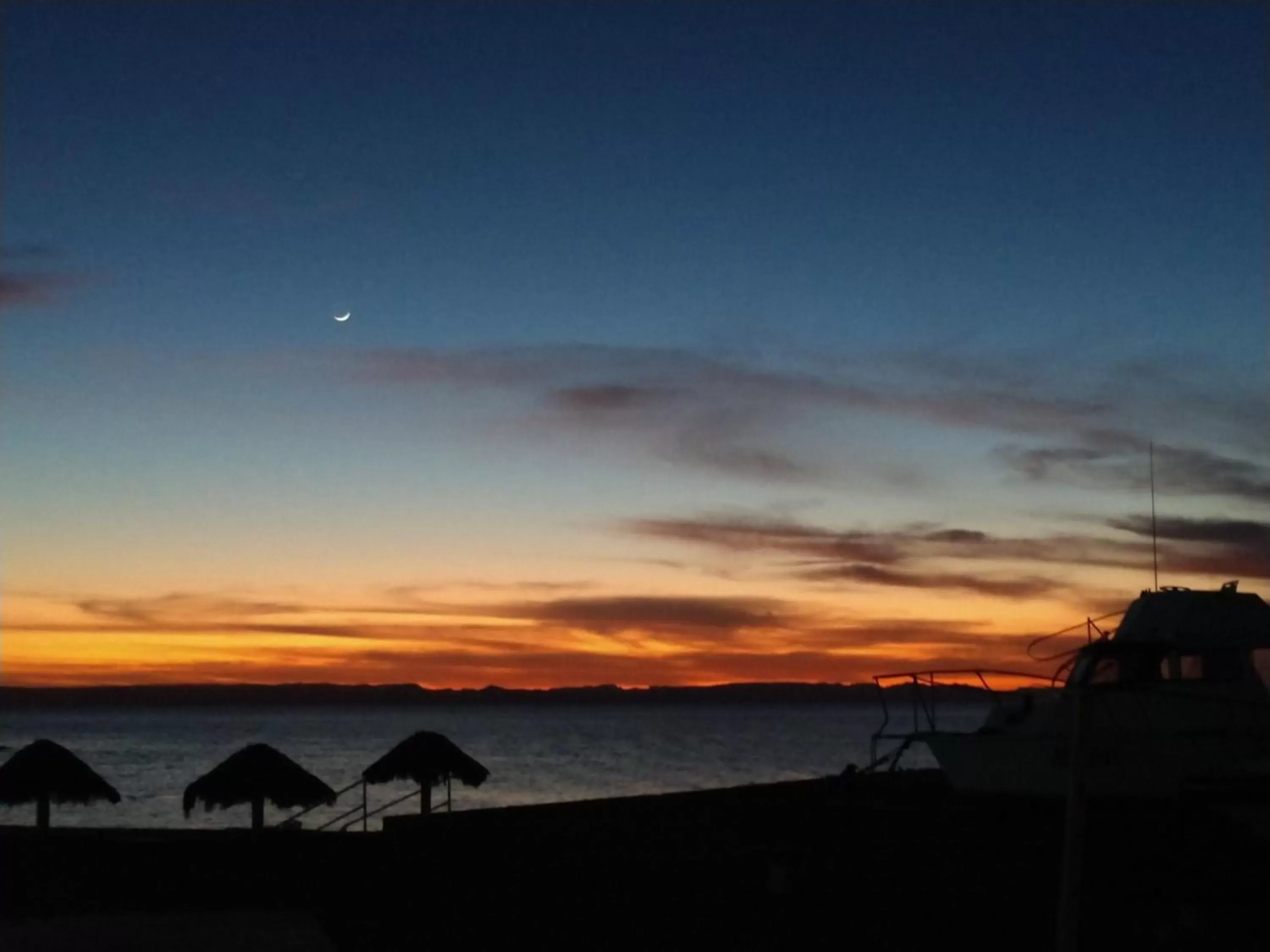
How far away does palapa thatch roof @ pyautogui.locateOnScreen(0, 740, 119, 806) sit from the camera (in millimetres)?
26578

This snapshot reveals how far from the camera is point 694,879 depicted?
49.7ft

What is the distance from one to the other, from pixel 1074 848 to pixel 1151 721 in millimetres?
8417

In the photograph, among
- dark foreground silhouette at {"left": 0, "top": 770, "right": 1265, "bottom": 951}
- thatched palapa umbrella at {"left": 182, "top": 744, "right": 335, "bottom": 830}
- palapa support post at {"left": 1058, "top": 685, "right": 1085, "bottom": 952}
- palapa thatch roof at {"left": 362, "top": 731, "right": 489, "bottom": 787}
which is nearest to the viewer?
palapa support post at {"left": 1058, "top": 685, "right": 1085, "bottom": 952}

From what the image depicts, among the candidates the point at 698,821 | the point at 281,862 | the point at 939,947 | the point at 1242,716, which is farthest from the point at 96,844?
the point at 1242,716

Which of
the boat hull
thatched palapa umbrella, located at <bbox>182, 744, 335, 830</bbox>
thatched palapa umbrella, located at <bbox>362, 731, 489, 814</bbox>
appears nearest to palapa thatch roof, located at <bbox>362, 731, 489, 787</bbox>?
thatched palapa umbrella, located at <bbox>362, 731, 489, 814</bbox>

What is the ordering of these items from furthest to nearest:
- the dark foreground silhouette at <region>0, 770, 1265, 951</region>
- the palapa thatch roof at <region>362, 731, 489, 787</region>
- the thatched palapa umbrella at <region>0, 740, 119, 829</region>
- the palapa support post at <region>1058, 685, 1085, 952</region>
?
the palapa thatch roof at <region>362, 731, 489, 787</region>
the thatched palapa umbrella at <region>0, 740, 119, 829</region>
the dark foreground silhouette at <region>0, 770, 1265, 951</region>
the palapa support post at <region>1058, 685, 1085, 952</region>

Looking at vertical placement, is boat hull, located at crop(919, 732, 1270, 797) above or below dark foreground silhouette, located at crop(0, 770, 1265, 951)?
above

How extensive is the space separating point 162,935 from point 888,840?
7582mm

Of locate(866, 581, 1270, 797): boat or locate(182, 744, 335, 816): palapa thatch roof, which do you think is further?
locate(182, 744, 335, 816): palapa thatch roof

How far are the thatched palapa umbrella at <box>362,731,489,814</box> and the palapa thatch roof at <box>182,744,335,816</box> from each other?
1574mm

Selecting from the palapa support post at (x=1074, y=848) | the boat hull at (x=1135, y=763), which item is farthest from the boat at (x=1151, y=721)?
the palapa support post at (x=1074, y=848)

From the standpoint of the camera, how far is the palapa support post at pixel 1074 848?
11.5 metres

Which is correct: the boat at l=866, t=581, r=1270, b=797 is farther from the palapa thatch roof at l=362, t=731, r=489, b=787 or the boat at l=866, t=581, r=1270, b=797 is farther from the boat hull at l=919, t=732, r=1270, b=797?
the palapa thatch roof at l=362, t=731, r=489, b=787

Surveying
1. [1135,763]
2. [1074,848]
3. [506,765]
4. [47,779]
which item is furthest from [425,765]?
[506,765]
